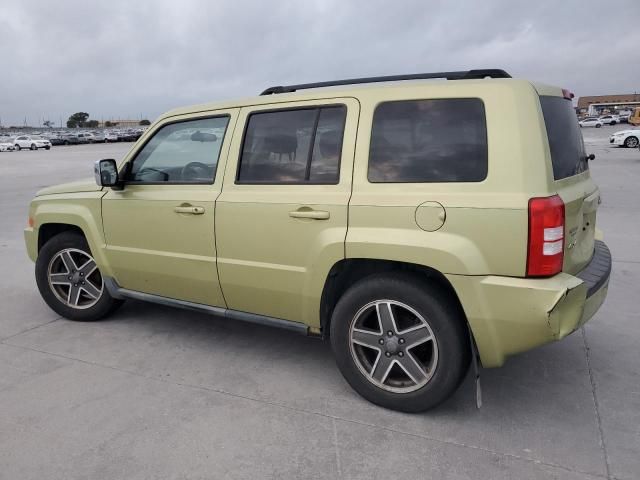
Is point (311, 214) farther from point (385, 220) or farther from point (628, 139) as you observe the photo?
point (628, 139)

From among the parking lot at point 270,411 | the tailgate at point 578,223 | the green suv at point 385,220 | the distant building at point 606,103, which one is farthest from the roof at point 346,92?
the distant building at point 606,103

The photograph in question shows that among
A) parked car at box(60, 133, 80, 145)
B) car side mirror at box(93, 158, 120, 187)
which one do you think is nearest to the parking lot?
car side mirror at box(93, 158, 120, 187)

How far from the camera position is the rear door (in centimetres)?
282

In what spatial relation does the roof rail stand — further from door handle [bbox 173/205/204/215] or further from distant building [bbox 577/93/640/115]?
distant building [bbox 577/93/640/115]

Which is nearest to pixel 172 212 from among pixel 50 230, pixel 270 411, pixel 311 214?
pixel 311 214

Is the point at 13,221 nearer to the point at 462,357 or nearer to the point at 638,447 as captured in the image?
the point at 462,357

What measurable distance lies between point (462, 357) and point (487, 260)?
1.86 feet

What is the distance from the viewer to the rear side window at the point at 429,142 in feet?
9.27

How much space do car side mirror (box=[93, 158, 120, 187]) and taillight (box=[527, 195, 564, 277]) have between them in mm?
2929

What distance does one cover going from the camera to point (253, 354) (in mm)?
3969

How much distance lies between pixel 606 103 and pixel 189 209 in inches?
5437

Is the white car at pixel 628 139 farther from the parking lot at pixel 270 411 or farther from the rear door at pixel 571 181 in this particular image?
the rear door at pixel 571 181

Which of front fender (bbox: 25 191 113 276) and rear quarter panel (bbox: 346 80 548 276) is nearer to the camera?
rear quarter panel (bbox: 346 80 548 276)

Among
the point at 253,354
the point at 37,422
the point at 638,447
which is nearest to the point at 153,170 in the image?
the point at 253,354
